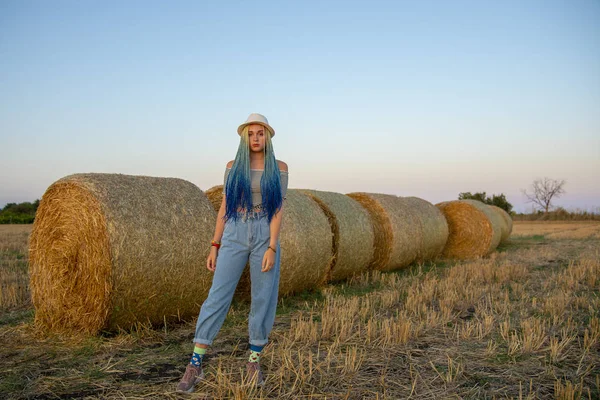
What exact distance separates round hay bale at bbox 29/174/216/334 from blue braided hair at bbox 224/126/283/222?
1.64 m

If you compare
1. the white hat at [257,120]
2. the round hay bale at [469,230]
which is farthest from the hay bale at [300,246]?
the round hay bale at [469,230]

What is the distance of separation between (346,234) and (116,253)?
412 cm

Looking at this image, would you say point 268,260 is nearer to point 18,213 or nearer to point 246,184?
point 246,184

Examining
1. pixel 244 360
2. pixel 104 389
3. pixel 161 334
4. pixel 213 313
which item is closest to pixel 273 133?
pixel 213 313

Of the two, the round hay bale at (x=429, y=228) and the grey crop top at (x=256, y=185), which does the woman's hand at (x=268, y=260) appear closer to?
the grey crop top at (x=256, y=185)

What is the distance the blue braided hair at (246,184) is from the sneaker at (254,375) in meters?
1.03

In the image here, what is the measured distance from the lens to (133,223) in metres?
4.67

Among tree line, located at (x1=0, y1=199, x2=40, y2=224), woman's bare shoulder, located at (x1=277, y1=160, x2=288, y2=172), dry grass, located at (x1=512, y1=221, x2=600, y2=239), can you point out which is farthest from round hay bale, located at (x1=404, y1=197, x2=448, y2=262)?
tree line, located at (x1=0, y1=199, x2=40, y2=224)

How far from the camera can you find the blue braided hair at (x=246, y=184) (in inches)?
133

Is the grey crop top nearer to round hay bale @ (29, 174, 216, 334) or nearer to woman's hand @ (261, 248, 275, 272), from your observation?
woman's hand @ (261, 248, 275, 272)

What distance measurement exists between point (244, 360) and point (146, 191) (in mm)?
2150

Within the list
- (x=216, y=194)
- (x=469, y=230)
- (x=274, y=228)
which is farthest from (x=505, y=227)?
(x=274, y=228)

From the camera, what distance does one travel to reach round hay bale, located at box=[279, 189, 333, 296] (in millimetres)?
6301

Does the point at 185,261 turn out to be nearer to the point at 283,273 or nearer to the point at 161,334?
the point at 161,334
